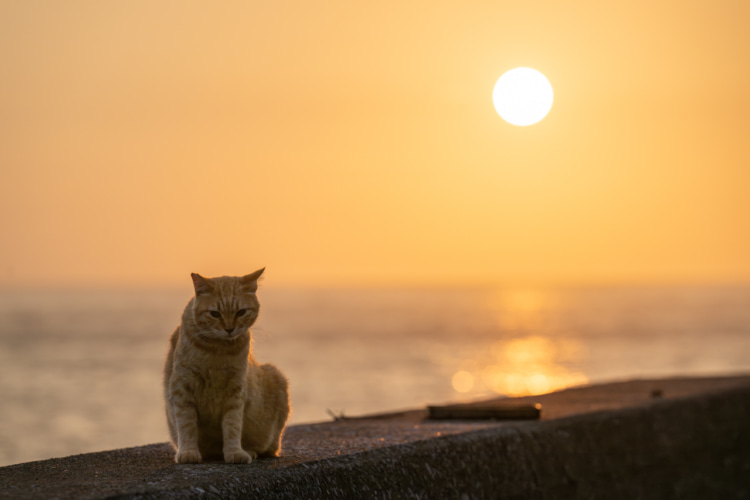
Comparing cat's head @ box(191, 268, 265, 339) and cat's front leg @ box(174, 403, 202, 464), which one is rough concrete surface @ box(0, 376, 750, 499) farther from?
cat's head @ box(191, 268, 265, 339)

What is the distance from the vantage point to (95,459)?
545 centimetres

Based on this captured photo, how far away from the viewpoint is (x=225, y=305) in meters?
5.24

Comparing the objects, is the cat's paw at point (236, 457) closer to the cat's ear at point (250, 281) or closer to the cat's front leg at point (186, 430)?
the cat's front leg at point (186, 430)

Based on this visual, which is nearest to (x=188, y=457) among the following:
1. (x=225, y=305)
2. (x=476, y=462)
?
(x=225, y=305)

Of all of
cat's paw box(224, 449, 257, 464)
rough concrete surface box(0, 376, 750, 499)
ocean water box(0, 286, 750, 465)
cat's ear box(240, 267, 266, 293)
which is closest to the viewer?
rough concrete surface box(0, 376, 750, 499)

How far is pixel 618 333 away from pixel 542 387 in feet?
112

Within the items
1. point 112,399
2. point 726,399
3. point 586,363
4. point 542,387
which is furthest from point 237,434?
point 586,363

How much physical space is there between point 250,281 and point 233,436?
907 mm

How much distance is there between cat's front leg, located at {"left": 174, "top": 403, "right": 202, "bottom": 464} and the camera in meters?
5.27

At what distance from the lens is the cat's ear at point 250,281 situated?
17.8 feet

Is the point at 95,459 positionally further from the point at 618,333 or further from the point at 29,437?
the point at 618,333

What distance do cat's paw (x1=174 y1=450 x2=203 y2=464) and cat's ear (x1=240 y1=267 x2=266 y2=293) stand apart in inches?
38.9

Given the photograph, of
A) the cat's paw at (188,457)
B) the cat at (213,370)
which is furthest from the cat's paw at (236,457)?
the cat's paw at (188,457)

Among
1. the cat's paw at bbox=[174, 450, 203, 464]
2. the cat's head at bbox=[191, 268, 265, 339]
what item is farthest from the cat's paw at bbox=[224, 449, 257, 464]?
the cat's head at bbox=[191, 268, 265, 339]
